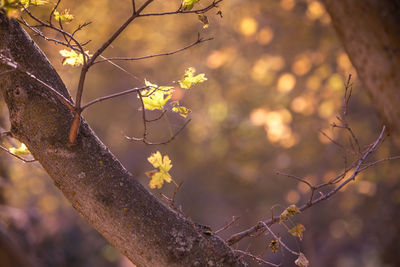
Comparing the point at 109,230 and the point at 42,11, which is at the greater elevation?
the point at 42,11

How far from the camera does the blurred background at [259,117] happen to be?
19.7 feet

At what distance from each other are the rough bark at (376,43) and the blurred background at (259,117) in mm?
4253

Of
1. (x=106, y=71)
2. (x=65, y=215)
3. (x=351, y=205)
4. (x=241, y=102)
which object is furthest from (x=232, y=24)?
(x=65, y=215)

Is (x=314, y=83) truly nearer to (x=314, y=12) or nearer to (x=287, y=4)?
(x=314, y=12)

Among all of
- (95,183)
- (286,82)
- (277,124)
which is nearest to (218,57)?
(286,82)

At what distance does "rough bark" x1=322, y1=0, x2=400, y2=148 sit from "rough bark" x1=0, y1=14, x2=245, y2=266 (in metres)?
0.75

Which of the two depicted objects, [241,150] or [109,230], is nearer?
[109,230]

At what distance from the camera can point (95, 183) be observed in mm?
1289

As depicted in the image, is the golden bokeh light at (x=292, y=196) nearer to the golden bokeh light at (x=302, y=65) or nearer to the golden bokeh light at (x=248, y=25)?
the golden bokeh light at (x=302, y=65)

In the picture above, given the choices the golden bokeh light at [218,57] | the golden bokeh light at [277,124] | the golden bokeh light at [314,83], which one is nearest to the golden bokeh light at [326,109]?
the golden bokeh light at [314,83]

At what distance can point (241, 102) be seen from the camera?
764cm

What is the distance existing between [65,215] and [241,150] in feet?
14.7

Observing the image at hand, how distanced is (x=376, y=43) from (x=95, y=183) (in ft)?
3.27

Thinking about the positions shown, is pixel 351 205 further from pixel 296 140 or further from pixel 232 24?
pixel 232 24
